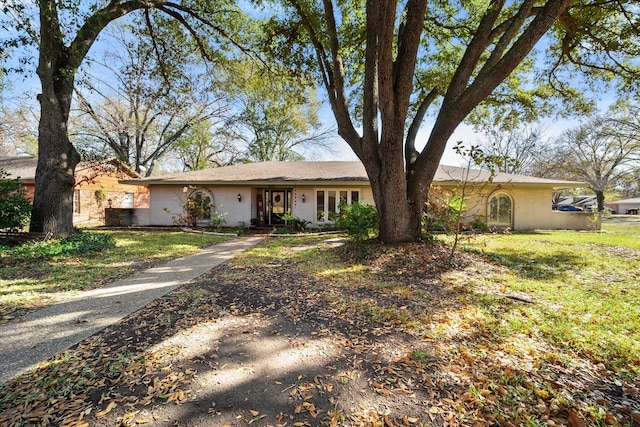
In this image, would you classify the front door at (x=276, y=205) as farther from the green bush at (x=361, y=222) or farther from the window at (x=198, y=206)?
the green bush at (x=361, y=222)

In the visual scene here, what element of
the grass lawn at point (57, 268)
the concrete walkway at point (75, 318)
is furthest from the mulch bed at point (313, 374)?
the grass lawn at point (57, 268)

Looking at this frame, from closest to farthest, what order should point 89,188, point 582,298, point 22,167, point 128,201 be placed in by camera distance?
point 582,298
point 22,167
point 89,188
point 128,201

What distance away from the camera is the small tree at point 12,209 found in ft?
23.8

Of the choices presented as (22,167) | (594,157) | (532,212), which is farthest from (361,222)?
(594,157)

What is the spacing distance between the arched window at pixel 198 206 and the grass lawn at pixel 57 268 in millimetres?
4839

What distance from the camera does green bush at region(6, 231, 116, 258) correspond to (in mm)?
6591

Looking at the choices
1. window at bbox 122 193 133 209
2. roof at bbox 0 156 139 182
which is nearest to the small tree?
roof at bbox 0 156 139 182

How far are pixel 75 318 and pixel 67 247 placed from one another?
482 cm

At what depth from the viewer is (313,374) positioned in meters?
2.43

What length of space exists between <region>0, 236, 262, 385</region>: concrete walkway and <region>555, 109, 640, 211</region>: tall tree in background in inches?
1514

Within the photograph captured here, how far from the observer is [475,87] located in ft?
18.5

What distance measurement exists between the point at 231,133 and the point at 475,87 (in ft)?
76.8

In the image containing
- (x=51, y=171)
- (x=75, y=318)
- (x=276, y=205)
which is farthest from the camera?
(x=276, y=205)

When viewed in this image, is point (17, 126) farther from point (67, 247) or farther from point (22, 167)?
point (67, 247)
